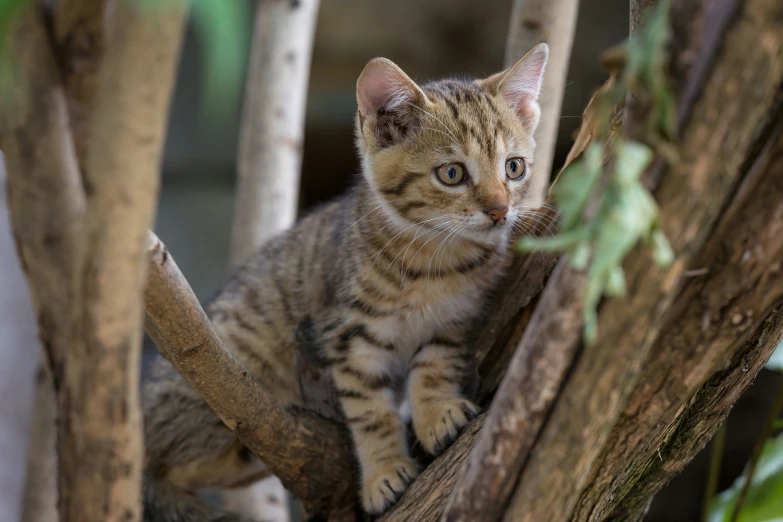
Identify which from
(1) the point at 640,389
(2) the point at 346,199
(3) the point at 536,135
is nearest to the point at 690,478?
(3) the point at 536,135

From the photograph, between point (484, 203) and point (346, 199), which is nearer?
point (484, 203)

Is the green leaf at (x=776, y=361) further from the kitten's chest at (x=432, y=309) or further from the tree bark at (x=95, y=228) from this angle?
the tree bark at (x=95, y=228)

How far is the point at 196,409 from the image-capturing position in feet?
8.74

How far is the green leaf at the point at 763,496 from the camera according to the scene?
2.37m

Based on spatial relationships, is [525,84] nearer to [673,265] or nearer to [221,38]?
[673,265]

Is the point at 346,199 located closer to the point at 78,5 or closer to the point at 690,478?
the point at 78,5

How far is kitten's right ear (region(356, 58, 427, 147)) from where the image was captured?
234 centimetres

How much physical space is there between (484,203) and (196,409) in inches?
47.4

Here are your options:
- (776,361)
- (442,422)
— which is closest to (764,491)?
(776,361)

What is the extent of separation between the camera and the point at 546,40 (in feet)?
9.64

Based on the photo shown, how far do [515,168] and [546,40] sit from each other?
74 cm

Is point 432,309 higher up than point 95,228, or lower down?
lower down

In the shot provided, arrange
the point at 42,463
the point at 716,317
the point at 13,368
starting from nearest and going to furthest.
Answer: the point at 716,317 → the point at 42,463 → the point at 13,368

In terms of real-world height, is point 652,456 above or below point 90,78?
below
